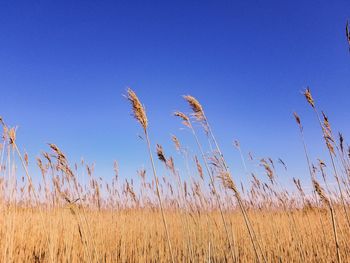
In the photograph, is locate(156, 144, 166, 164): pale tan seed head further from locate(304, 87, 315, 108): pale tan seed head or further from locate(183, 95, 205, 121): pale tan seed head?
locate(304, 87, 315, 108): pale tan seed head

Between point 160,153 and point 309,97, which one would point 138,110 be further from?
point 309,97

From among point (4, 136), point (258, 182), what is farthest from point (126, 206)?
point (4, 136)

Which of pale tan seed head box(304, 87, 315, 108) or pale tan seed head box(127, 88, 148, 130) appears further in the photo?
pale tan seed head box(304, 87, 315, 108)

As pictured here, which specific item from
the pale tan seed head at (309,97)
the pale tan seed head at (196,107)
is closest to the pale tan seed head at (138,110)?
the pale tan seed head at (196,107)

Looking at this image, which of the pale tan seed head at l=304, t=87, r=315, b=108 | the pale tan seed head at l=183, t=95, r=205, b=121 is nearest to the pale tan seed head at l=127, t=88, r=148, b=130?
the pale tan seed head at l=183, t=95, r=205, b=121

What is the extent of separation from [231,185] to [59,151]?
1.84 metres

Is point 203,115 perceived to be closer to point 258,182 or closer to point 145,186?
point 258,182

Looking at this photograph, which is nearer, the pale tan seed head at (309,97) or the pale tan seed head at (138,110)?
the pale tan seed head at (138,110)

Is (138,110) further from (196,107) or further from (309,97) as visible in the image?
(309,97)

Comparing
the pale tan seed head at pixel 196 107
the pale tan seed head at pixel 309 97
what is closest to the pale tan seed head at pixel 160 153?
the pale tan seed head at pixel 196 107

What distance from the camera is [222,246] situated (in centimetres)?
514

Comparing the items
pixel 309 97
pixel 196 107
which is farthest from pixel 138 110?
pixel 309 97

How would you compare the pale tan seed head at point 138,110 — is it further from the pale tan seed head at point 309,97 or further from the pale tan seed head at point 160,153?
the pale tan seed head at point 309,97

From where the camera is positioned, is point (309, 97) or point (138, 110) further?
point (309, 97)
